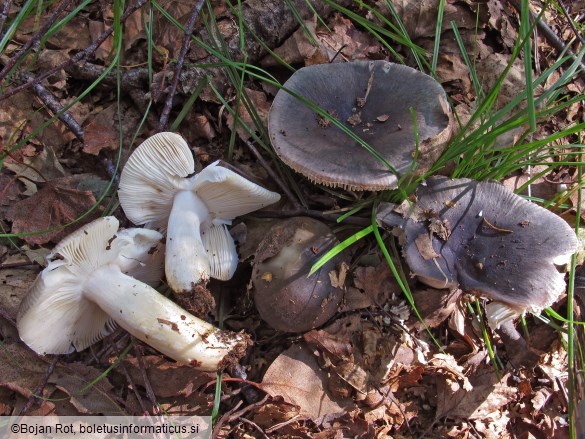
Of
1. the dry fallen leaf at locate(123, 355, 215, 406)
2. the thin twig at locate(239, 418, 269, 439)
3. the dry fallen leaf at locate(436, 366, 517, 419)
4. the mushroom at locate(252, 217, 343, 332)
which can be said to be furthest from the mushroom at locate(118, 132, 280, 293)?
the dry fallen leaf at locate(436, 366, 517, 419)

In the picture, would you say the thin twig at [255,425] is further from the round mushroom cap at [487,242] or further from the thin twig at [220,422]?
the round mushroom cap at [487,242]

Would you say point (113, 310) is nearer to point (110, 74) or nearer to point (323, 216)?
point (323, 216)

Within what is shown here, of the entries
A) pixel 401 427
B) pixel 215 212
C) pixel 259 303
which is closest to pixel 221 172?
pixel 215 212

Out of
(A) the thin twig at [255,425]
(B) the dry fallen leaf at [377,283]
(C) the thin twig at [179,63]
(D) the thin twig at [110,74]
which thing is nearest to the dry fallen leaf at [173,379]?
(A) the thin twig at [255,425]

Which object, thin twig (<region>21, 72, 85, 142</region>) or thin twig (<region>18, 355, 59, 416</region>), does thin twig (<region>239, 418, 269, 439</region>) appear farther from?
thin twig (<region>21, 72, 85, 142</region>)

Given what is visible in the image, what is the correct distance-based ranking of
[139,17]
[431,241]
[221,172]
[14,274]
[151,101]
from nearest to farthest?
[221,172] → [431,241] → [14,274] → [151,101] → [139,17]

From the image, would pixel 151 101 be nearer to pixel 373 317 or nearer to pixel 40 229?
pixel 40 229

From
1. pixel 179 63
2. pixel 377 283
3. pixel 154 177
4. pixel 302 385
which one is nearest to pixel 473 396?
pixel 377 283
